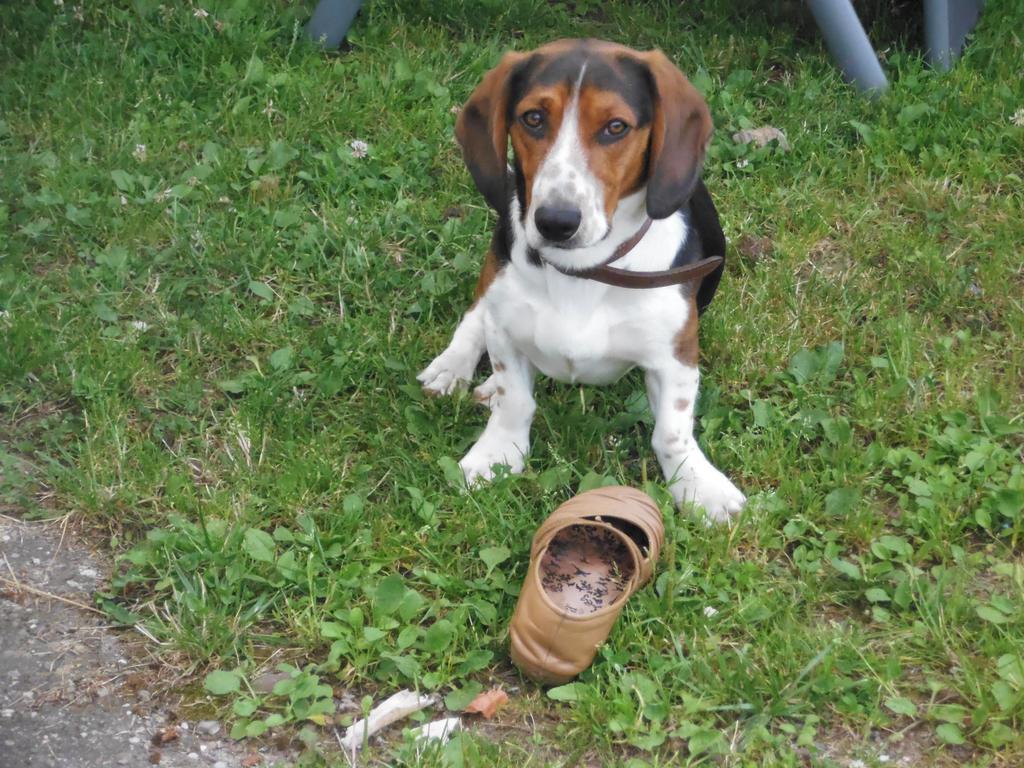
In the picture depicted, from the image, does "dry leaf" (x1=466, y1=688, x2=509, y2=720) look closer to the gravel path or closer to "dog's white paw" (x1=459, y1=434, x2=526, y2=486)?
the gravel path

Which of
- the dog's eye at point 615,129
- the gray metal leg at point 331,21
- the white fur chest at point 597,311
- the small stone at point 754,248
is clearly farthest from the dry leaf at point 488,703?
the gray metal leg at point 331,21

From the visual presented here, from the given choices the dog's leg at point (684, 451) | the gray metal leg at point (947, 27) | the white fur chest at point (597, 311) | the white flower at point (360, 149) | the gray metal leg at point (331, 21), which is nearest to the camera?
the white fur chest at point (597, 311)

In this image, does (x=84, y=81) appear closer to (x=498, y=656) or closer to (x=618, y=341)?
(x=618, y=341)

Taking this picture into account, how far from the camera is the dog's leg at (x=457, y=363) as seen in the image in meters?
3.99

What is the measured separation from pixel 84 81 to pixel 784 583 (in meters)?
3.66

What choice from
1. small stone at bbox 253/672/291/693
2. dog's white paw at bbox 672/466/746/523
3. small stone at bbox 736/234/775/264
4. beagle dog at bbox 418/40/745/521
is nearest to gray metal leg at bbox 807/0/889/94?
small stone at bbox 736/234/775/264

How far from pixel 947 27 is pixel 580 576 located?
11.0ft

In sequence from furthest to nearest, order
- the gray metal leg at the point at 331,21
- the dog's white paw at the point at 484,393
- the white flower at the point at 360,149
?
the gray metal leg at the point at 331,21, the white flower at the point at 360,149, the dog's white paw at the point at 484,393

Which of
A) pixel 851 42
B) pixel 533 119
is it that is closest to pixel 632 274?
pixel 533 119

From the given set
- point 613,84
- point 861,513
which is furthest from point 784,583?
point 613,84

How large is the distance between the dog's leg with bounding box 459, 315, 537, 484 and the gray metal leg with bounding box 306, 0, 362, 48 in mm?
2419

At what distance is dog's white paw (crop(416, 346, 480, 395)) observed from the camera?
13.1ft

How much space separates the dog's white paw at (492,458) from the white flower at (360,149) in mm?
A: 1726

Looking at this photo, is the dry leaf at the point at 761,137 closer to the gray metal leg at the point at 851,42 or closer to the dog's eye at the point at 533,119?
the gray metal leg at the point at 851,42
